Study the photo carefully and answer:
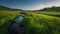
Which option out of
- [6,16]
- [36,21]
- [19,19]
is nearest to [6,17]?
[6,16]

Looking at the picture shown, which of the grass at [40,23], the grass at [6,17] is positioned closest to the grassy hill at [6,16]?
the grass at [6,17]

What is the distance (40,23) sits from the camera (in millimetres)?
2238

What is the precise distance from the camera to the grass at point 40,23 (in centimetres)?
214

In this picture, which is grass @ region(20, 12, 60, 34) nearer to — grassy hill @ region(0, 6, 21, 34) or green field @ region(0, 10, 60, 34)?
green field @ region(0, 10, 60, 34)

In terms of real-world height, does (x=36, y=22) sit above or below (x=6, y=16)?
below

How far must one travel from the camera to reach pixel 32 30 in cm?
215

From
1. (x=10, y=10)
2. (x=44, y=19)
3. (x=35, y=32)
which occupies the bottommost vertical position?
(x=35, y=32)

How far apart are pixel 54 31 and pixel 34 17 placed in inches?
15.8

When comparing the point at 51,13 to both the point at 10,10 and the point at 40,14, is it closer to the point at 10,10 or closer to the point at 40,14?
the point at 40,14

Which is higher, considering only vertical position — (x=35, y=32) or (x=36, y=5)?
(x=36, y=5)

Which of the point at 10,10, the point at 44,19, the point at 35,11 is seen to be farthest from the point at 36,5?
the point at 10,10

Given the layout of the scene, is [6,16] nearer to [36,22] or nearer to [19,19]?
[19,19]

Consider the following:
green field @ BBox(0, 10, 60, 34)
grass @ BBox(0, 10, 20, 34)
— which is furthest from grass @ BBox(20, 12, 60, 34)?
grass @ BBox(0, 10, 20, 34)

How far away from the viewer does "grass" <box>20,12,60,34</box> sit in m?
2.14
